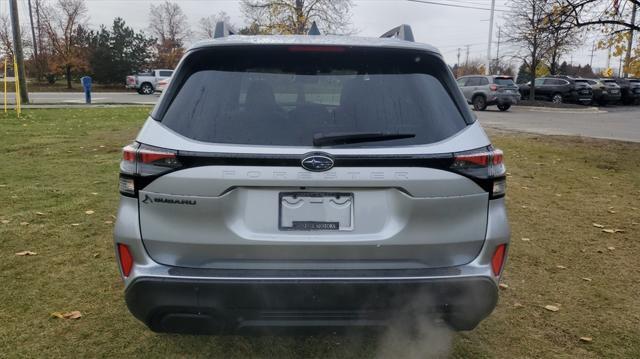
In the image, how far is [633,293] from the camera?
12.5 feet

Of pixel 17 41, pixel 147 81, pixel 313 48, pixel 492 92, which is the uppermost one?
pixel 17 41

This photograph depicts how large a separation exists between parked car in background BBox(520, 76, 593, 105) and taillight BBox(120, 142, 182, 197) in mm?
34041

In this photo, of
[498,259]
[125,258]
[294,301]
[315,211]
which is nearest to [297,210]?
[315,211]

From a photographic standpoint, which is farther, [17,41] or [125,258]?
[17,41]

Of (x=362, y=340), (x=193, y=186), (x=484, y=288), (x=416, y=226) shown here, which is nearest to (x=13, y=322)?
(x=193, y=186)

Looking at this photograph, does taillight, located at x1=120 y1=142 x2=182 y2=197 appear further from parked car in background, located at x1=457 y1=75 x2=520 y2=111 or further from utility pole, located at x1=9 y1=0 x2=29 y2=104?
parked car in background, located at x1=457 y1=75 x2=520 y2=111

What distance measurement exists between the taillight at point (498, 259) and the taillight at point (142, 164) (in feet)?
5.00

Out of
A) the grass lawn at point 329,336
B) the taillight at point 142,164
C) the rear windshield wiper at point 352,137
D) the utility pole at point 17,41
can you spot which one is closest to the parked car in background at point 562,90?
the grass lawn at point 329,336

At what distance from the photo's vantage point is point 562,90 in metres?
32.0

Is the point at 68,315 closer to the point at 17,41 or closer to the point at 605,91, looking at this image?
the point at 17,41

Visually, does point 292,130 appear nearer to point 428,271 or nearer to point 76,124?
point 428,271

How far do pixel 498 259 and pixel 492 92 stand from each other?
2371 centimetres

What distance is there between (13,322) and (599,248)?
484 cm

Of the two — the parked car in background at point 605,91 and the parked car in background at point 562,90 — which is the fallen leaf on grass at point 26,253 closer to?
the parked car in background at point 562,90
